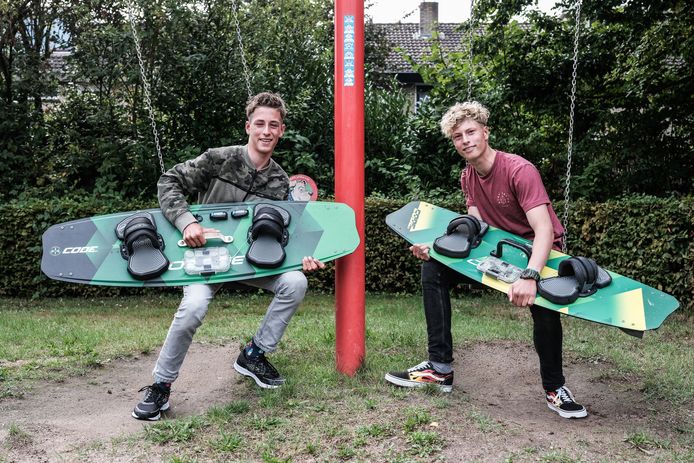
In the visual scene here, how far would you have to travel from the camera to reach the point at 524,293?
9.84 feet

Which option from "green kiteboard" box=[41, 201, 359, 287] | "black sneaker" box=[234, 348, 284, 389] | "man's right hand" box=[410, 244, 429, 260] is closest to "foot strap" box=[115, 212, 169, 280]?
"green kiteboard" box=[41, 201, 359, 287]

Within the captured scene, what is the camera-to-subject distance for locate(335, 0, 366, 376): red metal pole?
344 centimetres

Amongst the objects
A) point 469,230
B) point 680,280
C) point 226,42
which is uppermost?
point 226,42

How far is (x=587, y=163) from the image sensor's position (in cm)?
820

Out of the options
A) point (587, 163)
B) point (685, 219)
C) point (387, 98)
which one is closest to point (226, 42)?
point (387, 98)

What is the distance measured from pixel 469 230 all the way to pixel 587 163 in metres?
5.28

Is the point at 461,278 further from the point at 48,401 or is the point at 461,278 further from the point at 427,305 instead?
the point at 48,401

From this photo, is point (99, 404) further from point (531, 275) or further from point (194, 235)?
point (531, 275)

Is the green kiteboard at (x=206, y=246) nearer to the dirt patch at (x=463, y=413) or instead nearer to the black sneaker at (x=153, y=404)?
the black sneaker at (x=153, y=404)

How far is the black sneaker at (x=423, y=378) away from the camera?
335 centimetres

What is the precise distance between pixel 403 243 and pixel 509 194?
3.65m

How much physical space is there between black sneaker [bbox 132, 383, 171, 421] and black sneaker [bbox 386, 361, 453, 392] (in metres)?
1.07

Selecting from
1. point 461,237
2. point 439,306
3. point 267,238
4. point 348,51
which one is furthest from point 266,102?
point 439,306

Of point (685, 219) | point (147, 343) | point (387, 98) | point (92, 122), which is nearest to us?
point (147, 343)
